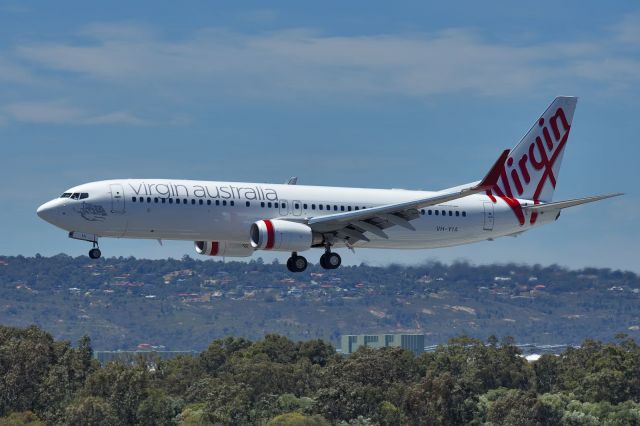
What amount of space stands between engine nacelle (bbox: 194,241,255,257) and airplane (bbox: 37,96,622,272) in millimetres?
58

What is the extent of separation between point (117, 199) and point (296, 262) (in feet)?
37.1

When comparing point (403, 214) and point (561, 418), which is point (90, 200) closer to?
point (403, 214)

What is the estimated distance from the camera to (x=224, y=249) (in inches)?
3029

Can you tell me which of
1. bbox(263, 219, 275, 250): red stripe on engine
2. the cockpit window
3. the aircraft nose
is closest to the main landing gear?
bbox(263, 219, 275, 250): red stripe on engine

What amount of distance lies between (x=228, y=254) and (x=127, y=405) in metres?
47.3

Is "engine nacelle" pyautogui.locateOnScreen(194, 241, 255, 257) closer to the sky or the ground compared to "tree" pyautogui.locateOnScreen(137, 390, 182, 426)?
closer to the sky

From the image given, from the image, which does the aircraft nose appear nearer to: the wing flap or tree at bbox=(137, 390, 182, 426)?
the wing flap

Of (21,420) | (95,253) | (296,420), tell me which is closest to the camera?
(95,253)

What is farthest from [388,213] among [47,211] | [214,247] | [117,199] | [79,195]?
[47,211]

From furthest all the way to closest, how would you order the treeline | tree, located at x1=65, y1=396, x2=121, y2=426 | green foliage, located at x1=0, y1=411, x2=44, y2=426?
the treeline → green foliage, located at x1=0, y1=411, x2=44, y2=426 → tree, located at x1=65, y1=396, x2=121, y2=426

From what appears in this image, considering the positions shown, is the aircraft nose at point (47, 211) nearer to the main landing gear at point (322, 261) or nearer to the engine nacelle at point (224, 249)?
the engine nacelle at point (224, 249)

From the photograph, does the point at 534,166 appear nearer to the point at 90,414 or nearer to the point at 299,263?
the point at 299,263

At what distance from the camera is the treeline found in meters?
122

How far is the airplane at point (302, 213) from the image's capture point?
6869cm
